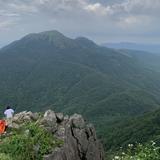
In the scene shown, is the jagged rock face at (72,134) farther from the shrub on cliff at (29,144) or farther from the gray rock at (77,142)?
the shrub on cliff at (29,144)

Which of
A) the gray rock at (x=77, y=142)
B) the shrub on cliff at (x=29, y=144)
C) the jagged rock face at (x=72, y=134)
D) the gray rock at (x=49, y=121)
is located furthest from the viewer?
the gray rock at (x=49, y=121)

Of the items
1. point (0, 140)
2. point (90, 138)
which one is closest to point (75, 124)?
point (90, 138)

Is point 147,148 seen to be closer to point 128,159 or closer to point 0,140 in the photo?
point 128,159

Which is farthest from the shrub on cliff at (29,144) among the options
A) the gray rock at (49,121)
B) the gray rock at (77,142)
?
the gray rock at (49,121)

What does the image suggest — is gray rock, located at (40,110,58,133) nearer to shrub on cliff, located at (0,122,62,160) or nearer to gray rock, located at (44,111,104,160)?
gray rock, located at (44,111,104,160)

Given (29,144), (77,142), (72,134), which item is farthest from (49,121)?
(29,144)

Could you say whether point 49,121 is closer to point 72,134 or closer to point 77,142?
point 72,134

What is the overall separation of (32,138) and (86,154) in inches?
205

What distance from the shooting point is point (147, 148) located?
24.3m

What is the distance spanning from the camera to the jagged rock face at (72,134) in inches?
1135

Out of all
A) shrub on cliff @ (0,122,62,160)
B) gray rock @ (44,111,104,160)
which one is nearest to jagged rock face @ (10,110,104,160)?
gray rock @ (44,111,104,160)

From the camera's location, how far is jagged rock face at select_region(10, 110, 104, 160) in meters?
28.8

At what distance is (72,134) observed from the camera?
3067 centimetres

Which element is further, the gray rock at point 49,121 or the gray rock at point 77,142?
the gray rock at point 49,121
